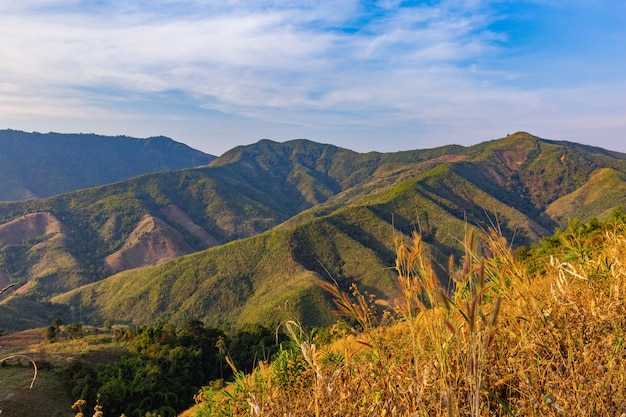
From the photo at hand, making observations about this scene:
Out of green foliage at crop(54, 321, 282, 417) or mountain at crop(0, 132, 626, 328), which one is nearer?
green foliage at crop(54, 321, 282, 417)

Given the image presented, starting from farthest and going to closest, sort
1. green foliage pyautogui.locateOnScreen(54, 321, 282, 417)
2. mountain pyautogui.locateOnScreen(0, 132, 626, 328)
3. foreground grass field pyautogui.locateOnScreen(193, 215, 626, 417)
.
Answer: mountain pyautogui.locateOnScreen(0, 132, 626, 328), green foliage pyautogui.locateOnScreen(54, 321, 282, 417), foreground grass field pyautogui.locateOnScreen(193, 215, 626, 417)

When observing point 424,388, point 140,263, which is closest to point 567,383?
point 424,388

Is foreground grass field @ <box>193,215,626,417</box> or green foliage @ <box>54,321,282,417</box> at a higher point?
foreground grass field @ <box>193,215,626,417</box>

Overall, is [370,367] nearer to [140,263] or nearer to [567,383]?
[567,383]

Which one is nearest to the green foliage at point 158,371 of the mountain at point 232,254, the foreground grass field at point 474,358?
the foreground grass field at point 474,358

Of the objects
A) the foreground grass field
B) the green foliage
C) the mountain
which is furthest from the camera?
the mountain

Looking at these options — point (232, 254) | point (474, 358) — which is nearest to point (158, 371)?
point (474, 358)

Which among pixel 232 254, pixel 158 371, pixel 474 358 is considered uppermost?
pixel 474 358

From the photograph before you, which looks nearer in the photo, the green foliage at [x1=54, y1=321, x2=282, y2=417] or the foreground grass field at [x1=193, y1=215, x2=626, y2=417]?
the foreground grass field at [x1=193, y1=215, x2=626, y2=417]

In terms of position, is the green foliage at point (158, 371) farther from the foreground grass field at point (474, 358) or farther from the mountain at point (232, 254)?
the mountain at point (232, 254)

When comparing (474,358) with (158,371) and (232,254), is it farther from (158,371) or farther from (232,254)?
(232,254)

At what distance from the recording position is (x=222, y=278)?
4525 inches

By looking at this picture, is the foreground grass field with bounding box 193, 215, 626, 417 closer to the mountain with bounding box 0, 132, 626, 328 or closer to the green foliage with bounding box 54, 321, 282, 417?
the green foliage with bounding box 54, 321, 282, 417

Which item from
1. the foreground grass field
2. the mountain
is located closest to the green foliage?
the foreground grass field
